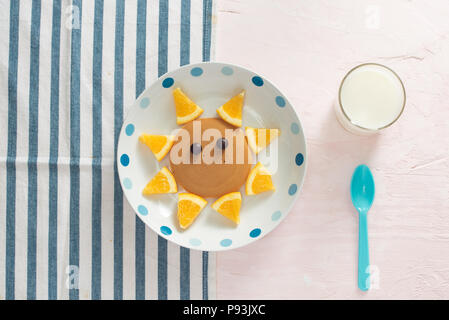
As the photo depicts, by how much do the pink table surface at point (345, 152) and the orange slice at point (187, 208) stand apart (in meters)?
0.13

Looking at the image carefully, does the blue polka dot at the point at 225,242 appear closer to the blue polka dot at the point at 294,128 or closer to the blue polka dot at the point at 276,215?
the blue polka dot at the point at 276,215

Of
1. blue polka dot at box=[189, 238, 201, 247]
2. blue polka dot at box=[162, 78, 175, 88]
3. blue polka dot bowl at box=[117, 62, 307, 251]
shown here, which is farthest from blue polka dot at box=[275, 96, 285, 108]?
blue polka dot at box=[189, 238, 201, 247]

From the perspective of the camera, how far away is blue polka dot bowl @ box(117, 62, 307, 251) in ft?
2.41

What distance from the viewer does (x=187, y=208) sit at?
2.44 feet

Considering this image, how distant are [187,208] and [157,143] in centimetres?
15

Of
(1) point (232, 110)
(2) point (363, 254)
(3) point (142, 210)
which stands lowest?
(2) point (363, 254)

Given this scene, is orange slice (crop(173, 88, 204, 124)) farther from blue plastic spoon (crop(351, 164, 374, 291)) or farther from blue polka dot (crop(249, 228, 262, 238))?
blue plastic spoon (crop(351, 164, 374, 291))

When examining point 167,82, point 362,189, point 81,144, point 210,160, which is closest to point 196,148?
point 210,160

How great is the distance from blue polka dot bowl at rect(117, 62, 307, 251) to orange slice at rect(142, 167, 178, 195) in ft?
0.06

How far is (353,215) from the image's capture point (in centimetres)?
81

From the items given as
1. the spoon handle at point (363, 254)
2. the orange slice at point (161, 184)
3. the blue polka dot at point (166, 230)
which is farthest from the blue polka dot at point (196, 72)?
the spoon handle at point (363, 254)

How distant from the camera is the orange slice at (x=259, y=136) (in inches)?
30.1

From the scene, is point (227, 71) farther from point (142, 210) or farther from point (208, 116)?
point (142, 210)
